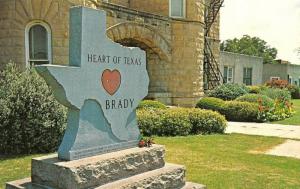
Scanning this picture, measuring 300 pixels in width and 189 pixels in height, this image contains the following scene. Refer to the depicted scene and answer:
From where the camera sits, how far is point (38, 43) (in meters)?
12.4

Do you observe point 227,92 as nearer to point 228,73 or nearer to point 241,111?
point 241,111

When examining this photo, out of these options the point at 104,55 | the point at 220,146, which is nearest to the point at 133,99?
the point at 104,55

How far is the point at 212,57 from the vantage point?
24438 mm

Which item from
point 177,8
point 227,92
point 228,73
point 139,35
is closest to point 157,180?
point 139,35

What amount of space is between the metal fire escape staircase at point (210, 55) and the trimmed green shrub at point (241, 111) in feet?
18.7

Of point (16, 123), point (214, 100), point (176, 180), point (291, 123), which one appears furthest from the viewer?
point (214, 100)

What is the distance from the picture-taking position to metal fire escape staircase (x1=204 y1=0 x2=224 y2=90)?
2390cm

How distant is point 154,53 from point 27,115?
10325mm

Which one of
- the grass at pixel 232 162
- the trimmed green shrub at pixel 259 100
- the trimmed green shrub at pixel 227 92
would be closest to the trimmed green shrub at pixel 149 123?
the grass at pixel 232 162

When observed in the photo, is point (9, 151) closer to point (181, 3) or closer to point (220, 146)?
point (220, 146)

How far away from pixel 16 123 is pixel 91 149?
14.3ft

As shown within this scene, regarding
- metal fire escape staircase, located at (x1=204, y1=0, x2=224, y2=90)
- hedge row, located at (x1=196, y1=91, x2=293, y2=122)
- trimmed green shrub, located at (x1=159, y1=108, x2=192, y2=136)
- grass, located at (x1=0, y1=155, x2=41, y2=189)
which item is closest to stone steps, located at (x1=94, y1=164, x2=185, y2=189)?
grass, located at (x1=0, y1=155, x2=41, y2=189)

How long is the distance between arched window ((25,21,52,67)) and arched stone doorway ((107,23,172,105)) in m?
4.22

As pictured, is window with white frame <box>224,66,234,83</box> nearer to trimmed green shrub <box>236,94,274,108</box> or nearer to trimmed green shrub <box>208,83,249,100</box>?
trimmed green shrub <box>208,83,249,100</box>
